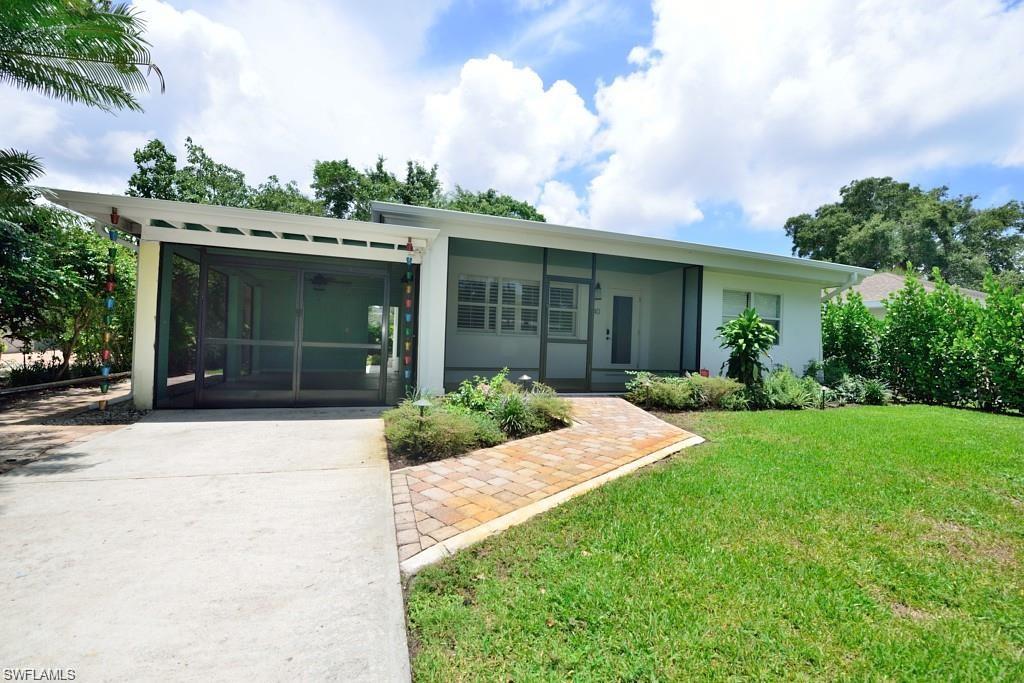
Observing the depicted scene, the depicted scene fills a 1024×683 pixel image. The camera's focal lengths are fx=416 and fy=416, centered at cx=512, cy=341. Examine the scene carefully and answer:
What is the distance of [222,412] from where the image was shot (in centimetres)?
643

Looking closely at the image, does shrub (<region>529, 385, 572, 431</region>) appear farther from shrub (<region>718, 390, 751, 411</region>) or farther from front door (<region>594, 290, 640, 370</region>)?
front door (<region>594, 290, 640, 370</region>)

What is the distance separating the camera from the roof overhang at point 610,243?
7.14 m

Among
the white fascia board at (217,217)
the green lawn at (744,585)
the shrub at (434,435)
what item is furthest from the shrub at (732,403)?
the white fascia board at (217,217)

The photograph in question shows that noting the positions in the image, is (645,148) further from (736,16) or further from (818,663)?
(818,663)

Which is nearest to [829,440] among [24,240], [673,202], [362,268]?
[362,268]

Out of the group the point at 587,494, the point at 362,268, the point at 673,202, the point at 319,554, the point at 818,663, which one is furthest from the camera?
the point at 673,202

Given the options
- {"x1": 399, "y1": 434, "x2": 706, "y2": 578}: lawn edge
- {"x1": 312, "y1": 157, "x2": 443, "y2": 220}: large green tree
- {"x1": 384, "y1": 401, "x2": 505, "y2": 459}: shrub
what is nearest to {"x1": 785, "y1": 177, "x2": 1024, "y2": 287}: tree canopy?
{"x1": 312, "y1": 157, "x2": 443, "y2": 220}: large green tree

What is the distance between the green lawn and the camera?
5.76 ft

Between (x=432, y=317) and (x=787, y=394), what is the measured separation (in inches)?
271

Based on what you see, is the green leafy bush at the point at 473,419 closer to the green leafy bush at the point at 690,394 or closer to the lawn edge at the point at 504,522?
the lawn edge at the point at 504,522

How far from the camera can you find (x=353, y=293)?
25.8 ft

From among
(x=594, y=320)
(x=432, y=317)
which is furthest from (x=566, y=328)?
(x=432, y=317)

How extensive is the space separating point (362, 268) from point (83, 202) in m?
3.56

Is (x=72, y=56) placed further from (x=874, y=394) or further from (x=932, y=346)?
(x=932, y=346)
